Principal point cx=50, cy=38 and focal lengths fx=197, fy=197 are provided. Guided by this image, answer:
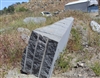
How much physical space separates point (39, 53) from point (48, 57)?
0.17m

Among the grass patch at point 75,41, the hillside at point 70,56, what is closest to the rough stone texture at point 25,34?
the hillside at point 70,56

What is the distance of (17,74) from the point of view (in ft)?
12.2

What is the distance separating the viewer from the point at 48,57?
3350mm

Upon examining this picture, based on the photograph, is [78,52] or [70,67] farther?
[78,52]

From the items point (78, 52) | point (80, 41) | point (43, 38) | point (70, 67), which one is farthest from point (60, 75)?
point (80, 41)

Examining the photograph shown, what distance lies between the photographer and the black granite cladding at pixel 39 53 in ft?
10.9

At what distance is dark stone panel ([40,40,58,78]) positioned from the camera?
3293 millimetres

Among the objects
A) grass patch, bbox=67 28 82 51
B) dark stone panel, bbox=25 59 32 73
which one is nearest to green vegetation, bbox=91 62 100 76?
grass patch, bbox=67 28 82 51

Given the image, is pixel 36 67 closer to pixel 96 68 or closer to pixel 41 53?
pixel 41 53

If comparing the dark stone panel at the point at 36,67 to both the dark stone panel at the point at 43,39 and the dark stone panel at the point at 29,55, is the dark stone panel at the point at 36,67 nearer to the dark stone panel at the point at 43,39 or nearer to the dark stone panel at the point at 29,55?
the dark stone panel at the point at 29,55

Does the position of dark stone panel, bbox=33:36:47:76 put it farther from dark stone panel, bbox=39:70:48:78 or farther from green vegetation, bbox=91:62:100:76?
green vegetation, bbox=91:62:100:76

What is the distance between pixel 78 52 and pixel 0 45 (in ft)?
6.71

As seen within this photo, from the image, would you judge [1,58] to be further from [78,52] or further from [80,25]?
[80,25]

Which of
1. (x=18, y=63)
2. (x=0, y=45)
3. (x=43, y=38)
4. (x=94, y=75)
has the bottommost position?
(x=94, y=75)
